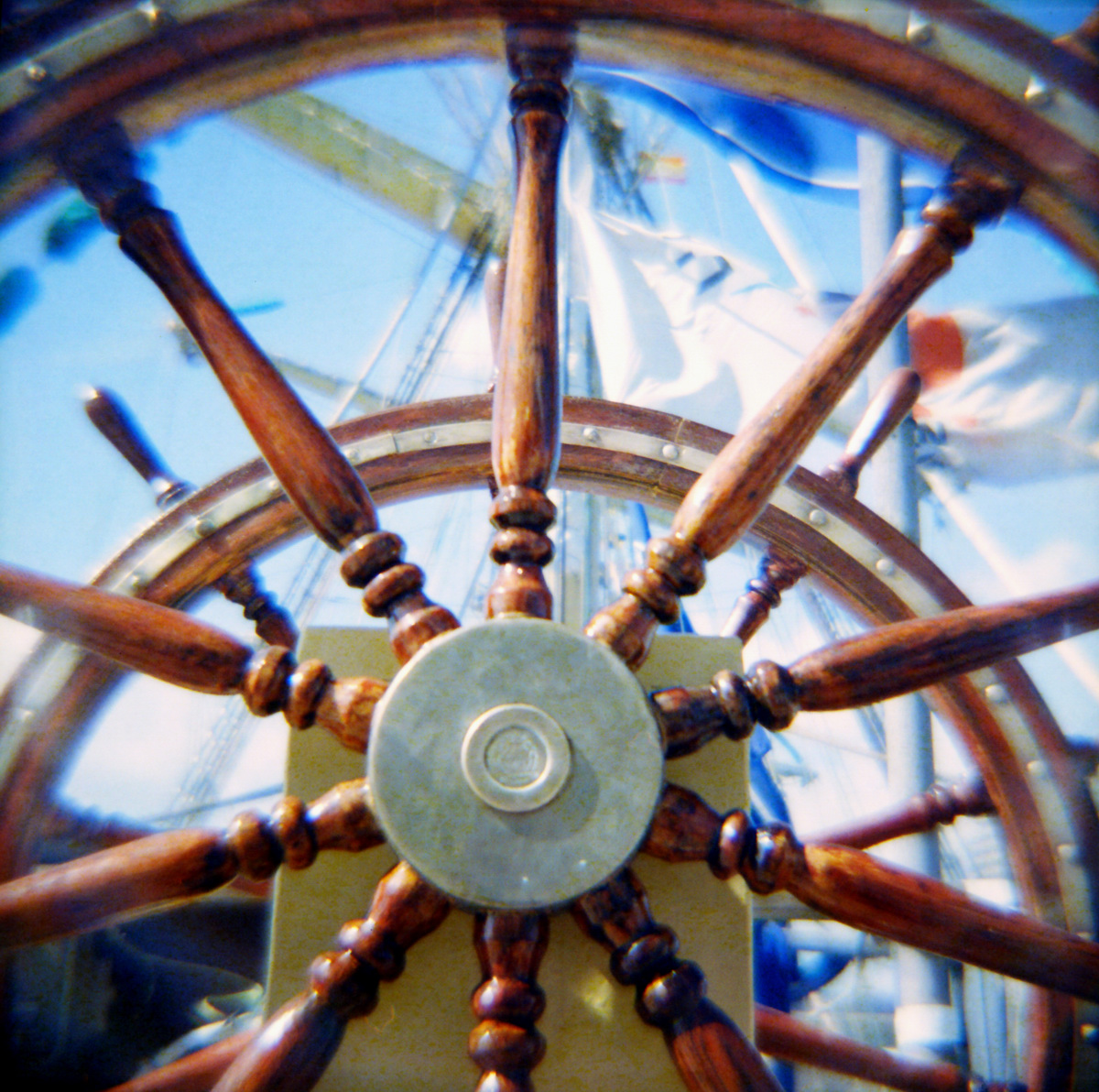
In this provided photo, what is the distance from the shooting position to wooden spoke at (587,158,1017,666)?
65 cm

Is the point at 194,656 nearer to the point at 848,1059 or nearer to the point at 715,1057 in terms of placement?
the point at 715,1057

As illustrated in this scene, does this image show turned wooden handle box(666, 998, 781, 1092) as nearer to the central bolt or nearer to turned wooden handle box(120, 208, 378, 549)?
the central bolt

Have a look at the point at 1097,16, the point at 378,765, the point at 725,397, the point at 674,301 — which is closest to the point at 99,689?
the point at 378,765

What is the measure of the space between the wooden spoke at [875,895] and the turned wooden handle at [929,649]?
0.31 ft

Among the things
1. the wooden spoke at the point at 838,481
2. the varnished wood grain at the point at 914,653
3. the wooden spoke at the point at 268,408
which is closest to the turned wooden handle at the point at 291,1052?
the wooden spoke at the point at 268,408

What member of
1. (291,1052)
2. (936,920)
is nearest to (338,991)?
(291,1052)

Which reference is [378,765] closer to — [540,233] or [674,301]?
[540,233]

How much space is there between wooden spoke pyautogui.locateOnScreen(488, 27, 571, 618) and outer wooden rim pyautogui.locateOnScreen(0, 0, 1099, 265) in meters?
0.04

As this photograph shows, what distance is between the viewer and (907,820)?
1.16m

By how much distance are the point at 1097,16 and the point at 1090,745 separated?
78cm

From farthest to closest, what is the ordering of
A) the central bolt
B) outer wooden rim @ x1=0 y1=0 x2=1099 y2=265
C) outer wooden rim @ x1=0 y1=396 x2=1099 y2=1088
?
outer wooden rim @ x1=0 y1=396 x2=1099 y2=1088 < outer wooden rim @ x1=0 y1=0 x2=1099 y2=265 < the central bolt

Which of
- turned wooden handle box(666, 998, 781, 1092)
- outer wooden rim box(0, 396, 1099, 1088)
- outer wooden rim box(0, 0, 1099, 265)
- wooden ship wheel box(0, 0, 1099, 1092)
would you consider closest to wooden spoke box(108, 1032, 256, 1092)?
outer wooden rim box(0, 396, 1099, 1088)

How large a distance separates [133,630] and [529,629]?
269 mm

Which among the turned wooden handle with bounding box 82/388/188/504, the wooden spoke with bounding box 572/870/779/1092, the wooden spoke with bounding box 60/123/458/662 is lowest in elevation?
Answer: the wooden spoke with bounding box 572/870/779/1092
